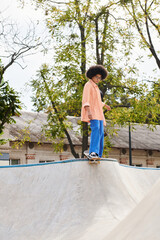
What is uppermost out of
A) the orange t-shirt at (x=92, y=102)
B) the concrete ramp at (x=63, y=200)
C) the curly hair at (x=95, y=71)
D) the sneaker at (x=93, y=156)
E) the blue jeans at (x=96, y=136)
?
the curly hair at (x=95, y=71)

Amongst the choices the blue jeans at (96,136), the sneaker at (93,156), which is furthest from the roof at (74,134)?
the sneaker at (93,156)

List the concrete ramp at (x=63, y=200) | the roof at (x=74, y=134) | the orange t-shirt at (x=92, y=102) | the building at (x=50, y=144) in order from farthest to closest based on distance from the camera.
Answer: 1. the roof at (x=74, y=134)
2. the building at (x=50, y=144)
3. the orange t-shirt at (x=92, y=102)
4. the concrete ramp at (x=63, y=200)

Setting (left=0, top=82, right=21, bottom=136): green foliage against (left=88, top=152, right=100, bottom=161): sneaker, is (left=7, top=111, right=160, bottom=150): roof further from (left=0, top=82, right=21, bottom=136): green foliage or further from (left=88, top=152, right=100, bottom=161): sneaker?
(left=88, top=152, right=100, bottom=161): sneaker

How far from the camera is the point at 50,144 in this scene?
22.1 metres

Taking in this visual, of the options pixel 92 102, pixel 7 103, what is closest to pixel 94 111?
pixel 92 102

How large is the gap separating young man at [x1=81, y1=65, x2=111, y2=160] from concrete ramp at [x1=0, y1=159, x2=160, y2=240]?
1.11ft

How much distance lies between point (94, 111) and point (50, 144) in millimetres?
15679

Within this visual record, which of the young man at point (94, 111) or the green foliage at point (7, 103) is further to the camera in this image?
the green foliage at point (7, 103)

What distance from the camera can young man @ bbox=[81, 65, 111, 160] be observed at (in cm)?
643

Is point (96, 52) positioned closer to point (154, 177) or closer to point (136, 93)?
point (136, 93)

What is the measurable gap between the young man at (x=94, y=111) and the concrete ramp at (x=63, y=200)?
0.34 metres

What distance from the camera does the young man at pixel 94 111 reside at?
643 cm

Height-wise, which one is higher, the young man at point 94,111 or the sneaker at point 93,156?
the young man at point 94,111

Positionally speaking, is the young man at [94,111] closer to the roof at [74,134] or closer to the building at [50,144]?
the building at [50,144]
